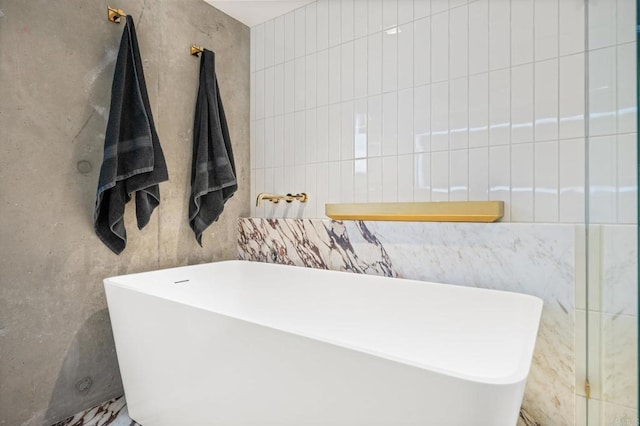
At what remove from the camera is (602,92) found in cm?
87

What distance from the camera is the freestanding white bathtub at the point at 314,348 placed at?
2.25ft

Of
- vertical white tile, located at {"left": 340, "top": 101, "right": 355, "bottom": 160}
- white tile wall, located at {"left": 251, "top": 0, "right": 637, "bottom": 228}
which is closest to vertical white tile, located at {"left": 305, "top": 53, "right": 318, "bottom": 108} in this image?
white tile wall, located at {"left": 251, "top": 0, "right": 637, "bottom": 228}

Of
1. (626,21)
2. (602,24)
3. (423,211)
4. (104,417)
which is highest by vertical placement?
(602,24)

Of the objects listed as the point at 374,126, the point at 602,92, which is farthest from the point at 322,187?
the point at 602,92

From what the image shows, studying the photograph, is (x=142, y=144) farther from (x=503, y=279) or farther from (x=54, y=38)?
(x=503, y=279)

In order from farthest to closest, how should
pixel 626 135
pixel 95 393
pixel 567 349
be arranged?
pixel 95 393 → pixel 567 349 → pixel 626 135

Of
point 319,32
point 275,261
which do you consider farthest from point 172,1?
point 275,261

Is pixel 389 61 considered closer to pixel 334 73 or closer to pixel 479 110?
pixel 334 73

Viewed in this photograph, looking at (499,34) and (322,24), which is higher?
(322,24)

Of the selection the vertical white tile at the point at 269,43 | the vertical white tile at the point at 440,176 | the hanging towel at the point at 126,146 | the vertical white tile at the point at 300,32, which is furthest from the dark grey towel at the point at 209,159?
the vertical white tile at the point at 440,176

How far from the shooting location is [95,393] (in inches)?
62.4

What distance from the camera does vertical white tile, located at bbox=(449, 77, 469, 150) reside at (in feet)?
5.10

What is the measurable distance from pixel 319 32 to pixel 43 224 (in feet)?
5.69

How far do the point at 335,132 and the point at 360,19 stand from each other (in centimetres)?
63
